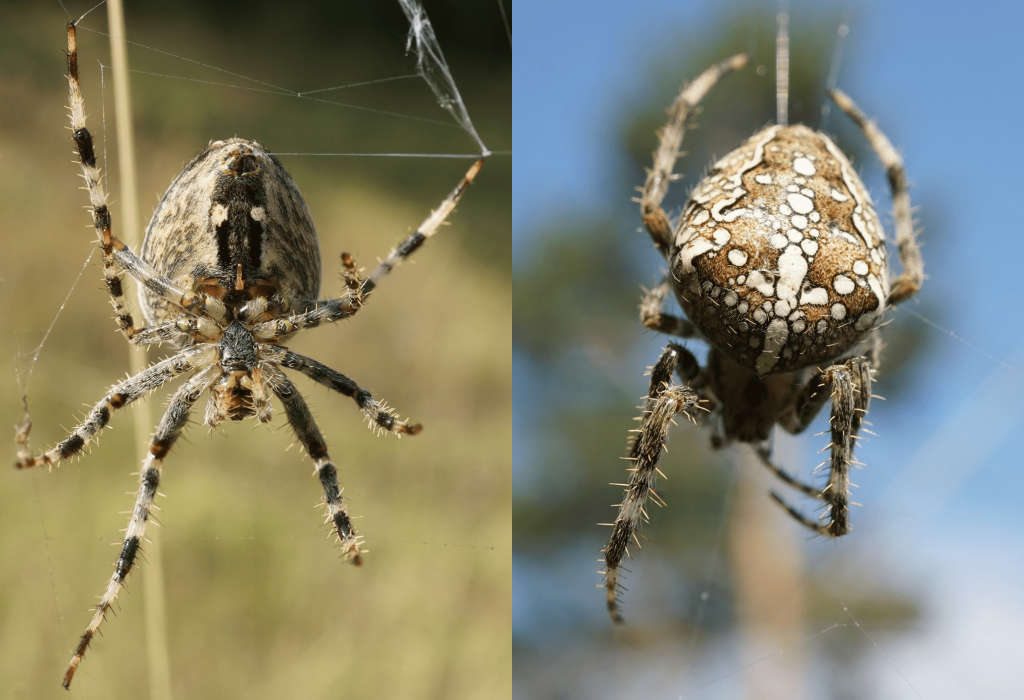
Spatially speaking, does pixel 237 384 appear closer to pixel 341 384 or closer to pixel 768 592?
pixel 341 384

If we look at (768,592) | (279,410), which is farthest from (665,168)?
(768,592)

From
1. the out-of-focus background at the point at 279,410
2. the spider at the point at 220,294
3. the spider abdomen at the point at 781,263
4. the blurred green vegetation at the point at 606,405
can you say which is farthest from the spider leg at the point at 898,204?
the blurred green vegetation at the point at 606,405

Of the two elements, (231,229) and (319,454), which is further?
(319,454)

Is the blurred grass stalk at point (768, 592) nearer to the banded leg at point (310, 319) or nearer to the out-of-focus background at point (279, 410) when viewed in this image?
the out-of-focus background at point (279, 410)

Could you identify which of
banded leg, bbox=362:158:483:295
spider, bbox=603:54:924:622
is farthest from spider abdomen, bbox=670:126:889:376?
banded leg, bbox=362:158:483:295

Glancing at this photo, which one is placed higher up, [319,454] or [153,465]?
[153,465]
